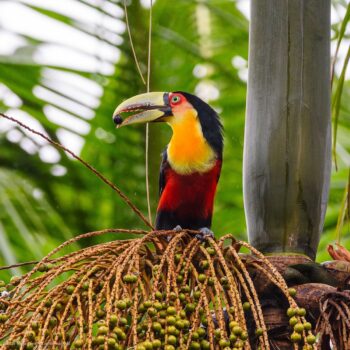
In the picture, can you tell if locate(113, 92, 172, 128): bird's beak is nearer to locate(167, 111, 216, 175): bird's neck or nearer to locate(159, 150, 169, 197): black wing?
locate(167, 111, 216, 175): bird's neck

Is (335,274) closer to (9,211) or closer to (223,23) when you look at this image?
(9,211)

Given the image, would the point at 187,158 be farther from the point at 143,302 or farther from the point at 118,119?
the point at 143,302

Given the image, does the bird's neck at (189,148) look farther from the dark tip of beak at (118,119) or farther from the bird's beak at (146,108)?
the dark tip of beak at (118,119)

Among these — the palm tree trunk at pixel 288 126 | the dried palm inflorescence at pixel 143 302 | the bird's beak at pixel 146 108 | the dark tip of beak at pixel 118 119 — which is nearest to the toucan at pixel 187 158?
the bird's beak at pixel 146 108

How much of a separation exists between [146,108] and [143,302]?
58.2 inches

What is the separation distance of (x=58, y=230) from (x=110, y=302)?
1843 millimetres

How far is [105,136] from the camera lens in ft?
10.9

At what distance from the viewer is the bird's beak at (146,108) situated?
108 inches

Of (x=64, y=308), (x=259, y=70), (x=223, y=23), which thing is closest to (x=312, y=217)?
(x=259, y=70)

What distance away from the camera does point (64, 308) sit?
1.55m

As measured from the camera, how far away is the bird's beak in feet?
9.00

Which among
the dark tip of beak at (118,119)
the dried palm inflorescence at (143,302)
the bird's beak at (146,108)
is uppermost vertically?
the bird's beak at (146,108)

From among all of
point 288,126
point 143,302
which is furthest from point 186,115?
point 143,302

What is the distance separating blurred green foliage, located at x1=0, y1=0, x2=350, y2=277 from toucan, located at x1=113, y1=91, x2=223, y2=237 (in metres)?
0.20
